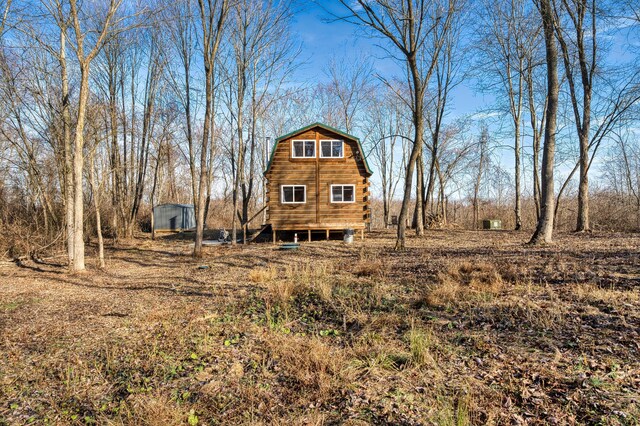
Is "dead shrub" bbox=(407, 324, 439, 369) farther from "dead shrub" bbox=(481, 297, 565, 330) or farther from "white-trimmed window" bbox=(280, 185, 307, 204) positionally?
"white-trimmed window" bbox=(280, 185, 307, 204)

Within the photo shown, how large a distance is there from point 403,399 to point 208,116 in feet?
39.6

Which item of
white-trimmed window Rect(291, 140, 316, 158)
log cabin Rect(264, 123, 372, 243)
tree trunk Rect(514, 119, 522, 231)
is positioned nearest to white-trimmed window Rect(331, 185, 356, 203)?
log cabin Rect(264, 123, 372, 243)

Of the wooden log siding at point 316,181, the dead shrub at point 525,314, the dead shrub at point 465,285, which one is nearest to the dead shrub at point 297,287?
the dead shrub at point 465,285

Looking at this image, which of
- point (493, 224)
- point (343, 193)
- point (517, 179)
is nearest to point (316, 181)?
point (343, 193)

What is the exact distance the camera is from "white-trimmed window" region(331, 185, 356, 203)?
56.5ft

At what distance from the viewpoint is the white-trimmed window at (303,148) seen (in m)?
17.1

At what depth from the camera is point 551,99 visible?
995 centimetres

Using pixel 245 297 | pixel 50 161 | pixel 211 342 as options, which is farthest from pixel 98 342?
pixel 50 161

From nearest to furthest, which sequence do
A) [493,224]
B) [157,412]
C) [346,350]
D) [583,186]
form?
[157,412] < [346,350] < [583,186] < [493,224]

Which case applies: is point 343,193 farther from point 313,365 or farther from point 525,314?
point 313,365

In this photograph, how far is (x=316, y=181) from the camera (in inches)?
673

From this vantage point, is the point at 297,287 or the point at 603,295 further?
the point at 297,287

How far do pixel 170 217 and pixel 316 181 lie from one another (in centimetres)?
1463

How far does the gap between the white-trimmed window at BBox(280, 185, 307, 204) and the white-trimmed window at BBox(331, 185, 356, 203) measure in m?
1.47
